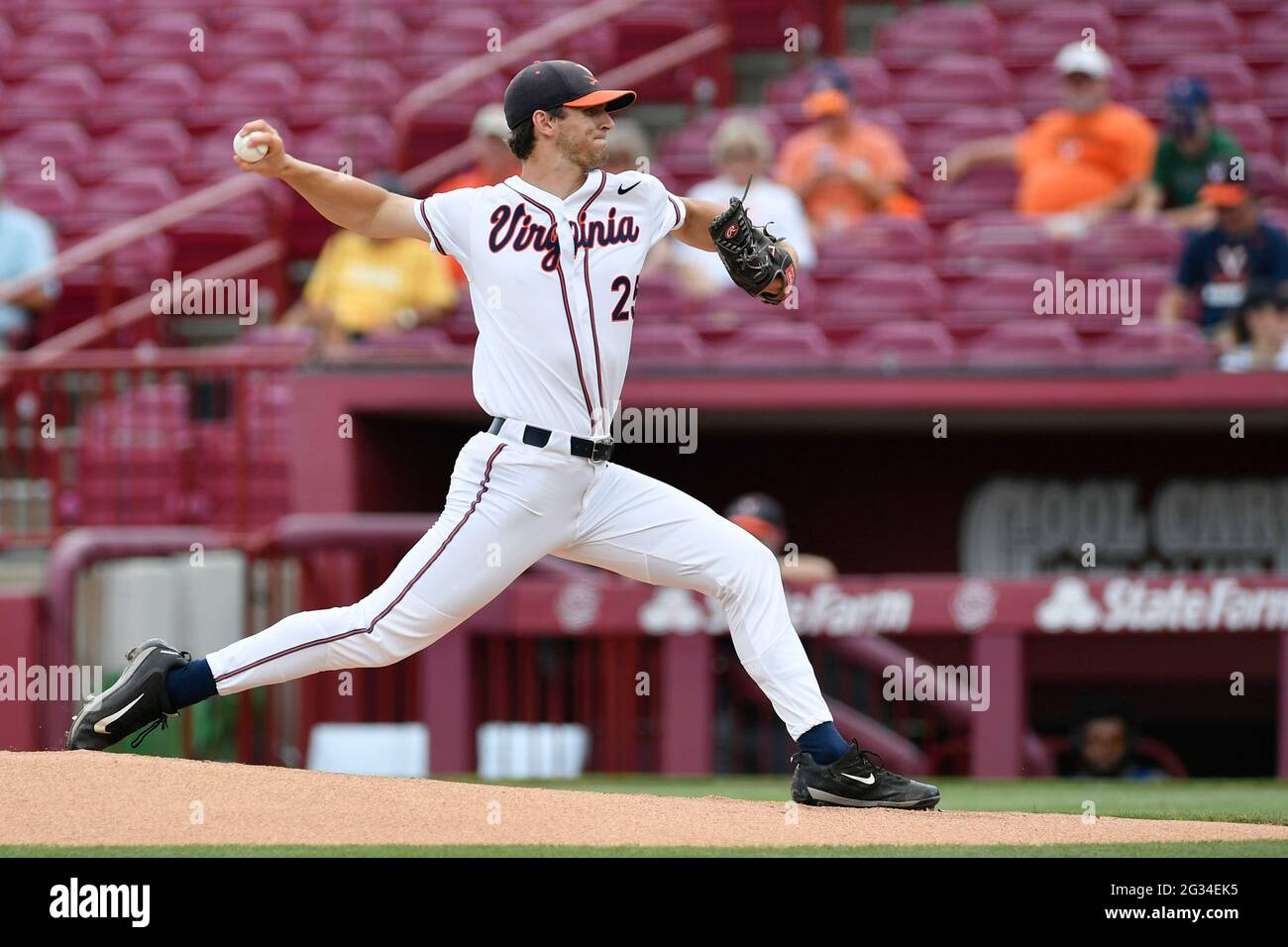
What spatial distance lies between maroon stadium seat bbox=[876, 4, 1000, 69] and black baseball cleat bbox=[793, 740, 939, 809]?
26.5 ft

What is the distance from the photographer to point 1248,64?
12.1m

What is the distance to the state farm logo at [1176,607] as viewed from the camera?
900cm

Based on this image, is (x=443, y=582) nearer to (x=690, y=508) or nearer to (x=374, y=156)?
(x=690, y=508)

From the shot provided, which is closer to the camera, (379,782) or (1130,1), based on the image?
(379,782)

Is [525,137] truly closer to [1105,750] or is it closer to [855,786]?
[855,786]

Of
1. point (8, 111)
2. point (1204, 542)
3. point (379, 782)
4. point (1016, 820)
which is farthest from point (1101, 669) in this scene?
point (8, 111)

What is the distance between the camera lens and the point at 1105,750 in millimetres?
9633

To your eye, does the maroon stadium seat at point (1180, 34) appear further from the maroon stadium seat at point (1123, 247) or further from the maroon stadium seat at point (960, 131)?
the maroon stadium seat at point (1123, 247)

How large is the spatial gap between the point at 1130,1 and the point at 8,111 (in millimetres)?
7736

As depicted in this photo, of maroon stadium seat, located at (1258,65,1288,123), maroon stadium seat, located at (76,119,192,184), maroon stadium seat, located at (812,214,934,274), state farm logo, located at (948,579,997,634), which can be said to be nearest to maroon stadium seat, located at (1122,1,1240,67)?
maroon stadium seat, located at (1258,65,1288,123)

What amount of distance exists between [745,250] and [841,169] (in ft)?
19.0

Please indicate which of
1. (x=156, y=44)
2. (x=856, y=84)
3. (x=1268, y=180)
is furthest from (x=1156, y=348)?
(x=156, y=44)

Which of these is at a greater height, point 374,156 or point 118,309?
point 374,156

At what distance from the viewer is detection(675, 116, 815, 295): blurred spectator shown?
10.1 metres
